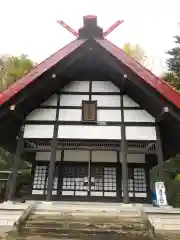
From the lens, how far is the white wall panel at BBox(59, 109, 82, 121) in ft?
33.4

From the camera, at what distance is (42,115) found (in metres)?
10.3

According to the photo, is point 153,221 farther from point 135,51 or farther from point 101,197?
point 135,51

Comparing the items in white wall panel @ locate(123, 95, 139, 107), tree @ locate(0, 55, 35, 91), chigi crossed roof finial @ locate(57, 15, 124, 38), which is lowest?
white wall panel @ locate(123, 95, 139, 107)

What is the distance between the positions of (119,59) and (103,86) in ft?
5.23

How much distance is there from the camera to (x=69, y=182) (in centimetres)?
1160

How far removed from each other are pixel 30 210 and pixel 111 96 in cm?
558

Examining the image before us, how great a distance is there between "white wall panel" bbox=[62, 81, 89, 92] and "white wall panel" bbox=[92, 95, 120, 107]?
0.58 m

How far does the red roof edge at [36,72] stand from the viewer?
30.7 feet

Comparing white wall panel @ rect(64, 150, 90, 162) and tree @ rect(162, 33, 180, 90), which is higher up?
tree @ rect(162, 33, 180, 90)

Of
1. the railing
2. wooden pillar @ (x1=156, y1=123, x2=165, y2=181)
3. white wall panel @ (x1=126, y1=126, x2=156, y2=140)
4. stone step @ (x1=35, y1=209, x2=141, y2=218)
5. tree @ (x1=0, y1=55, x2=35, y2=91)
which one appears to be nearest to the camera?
stone step @ (x1=35, y1=209, x2=141, y2=218)

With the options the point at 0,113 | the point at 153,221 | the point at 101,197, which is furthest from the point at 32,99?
the point at 153,221

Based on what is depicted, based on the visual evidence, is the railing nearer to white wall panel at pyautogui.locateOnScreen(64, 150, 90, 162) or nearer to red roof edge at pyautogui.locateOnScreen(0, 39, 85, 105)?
white wall panel at pyautogui.locateOnScreen(64, 150, 90, 162)

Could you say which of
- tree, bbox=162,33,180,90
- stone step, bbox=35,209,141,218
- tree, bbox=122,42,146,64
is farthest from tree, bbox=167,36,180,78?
stone step, bbox=35,209,141,218

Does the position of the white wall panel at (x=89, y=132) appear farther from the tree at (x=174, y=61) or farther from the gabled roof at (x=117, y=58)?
the tree at (x=174, y=61)
